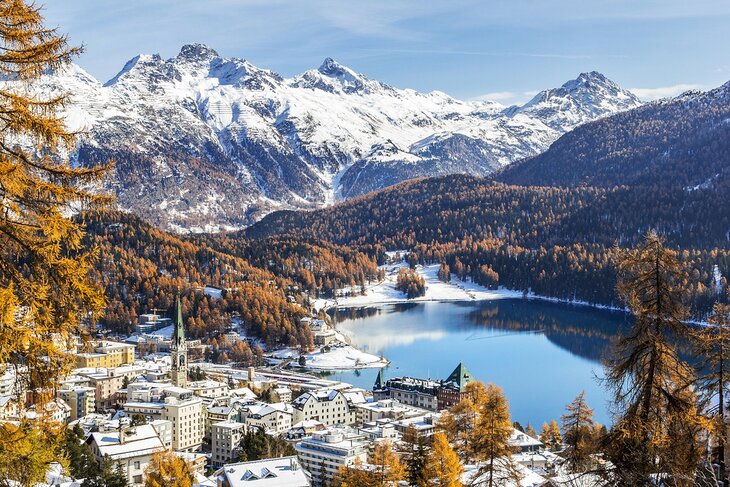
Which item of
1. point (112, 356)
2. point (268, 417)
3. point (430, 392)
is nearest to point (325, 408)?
point (268, 417)

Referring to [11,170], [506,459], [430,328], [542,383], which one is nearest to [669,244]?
[430,328]

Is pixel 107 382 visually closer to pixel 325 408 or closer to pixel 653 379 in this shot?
pixel 325 408

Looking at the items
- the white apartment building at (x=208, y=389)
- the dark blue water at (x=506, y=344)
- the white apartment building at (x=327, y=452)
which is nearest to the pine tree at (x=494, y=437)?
the white apartment building at (x=327, y=452)

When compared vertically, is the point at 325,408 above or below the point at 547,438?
below

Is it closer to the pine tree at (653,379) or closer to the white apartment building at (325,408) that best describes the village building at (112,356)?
the white apartment building at (325,408)

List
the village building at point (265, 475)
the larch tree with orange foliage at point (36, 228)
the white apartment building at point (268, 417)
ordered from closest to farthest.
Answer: the larch tree with orange foliage at point (36, 228) < the village building at point (265, 475) < the white apartment building at point (268, 417)

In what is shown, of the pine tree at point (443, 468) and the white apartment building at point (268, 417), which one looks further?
the white apartment building at point (268, 417)

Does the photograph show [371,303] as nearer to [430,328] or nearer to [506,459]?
[430,328]
